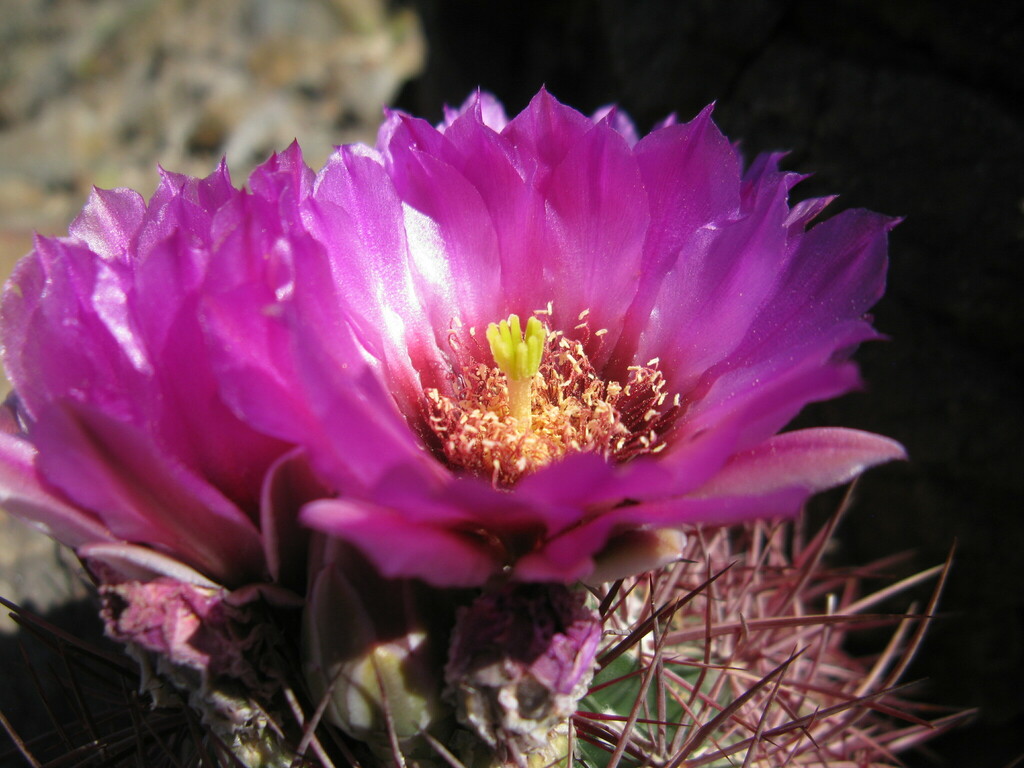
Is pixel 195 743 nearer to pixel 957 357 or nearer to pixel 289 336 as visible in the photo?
pixel 289 336

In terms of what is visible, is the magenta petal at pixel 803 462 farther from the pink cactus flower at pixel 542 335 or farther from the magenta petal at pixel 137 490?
the magenta petal at pixel 137 490

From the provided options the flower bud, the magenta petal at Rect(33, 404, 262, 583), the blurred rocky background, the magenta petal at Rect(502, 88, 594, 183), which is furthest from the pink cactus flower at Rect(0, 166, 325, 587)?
the blurred rocky background

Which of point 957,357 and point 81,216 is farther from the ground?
point 81,216

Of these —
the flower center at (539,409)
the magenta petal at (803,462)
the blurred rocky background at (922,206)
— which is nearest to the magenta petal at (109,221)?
the flower center at (539,409)

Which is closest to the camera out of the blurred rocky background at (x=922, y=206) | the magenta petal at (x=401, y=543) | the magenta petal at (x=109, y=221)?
the magenta petal at (x=401, y=543)

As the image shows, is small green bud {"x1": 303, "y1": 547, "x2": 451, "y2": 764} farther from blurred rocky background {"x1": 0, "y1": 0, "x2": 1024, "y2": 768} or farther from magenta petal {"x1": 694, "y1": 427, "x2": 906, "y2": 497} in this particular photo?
blurred rocky background {"x1": 0, "y1": 0, "x2": 1024, "y2": 768}

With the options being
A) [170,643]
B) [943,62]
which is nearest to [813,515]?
[943,62]
